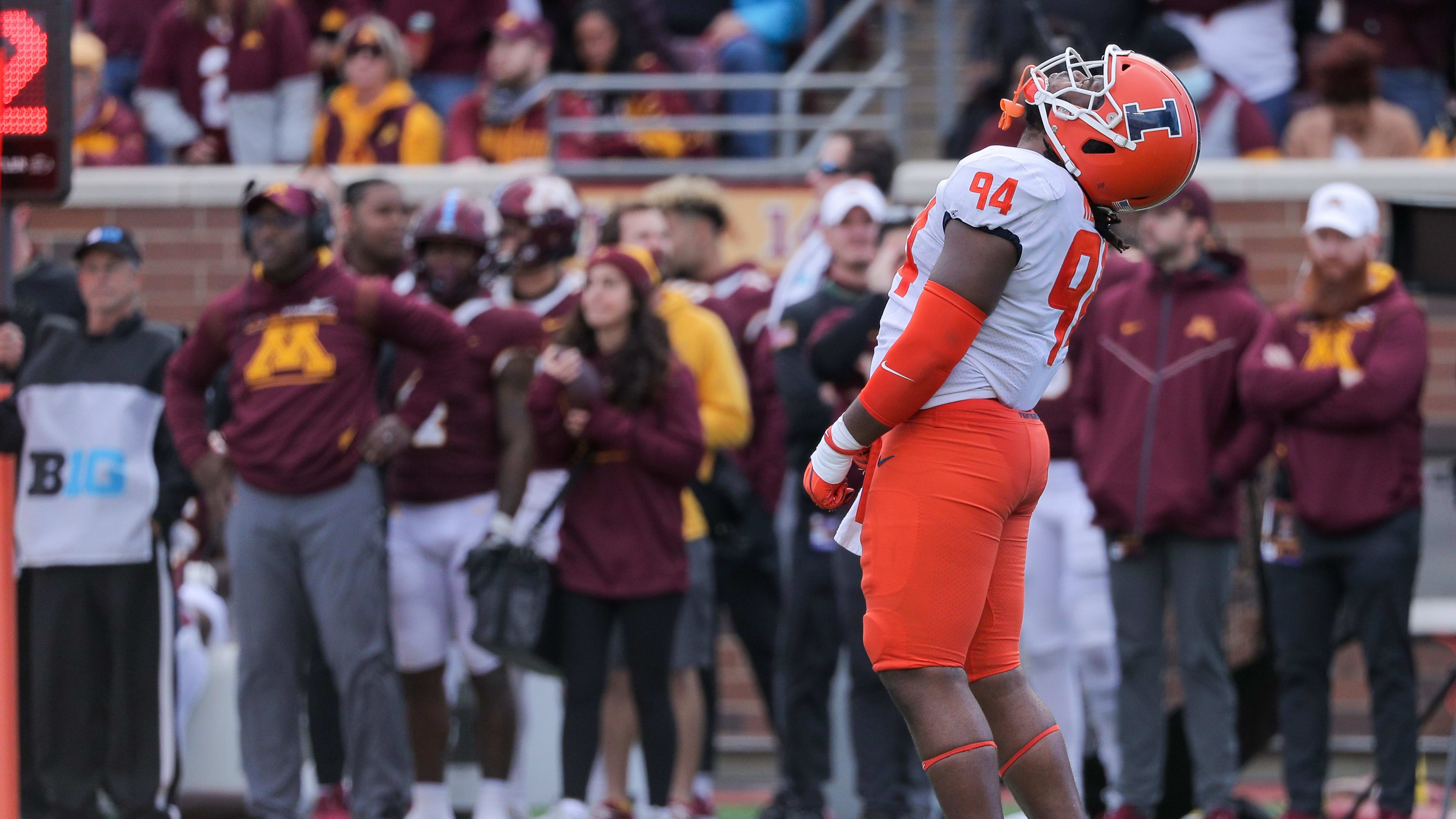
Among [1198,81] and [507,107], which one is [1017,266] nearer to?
[1198,81]

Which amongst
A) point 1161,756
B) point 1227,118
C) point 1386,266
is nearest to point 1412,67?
point 1227,118

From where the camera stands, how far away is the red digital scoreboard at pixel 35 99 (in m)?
5.86

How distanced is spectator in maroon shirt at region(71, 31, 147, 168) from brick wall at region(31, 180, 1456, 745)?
1.89 ft

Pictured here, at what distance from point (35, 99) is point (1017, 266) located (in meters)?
3.33

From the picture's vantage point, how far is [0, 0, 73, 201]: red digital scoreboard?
19.2 ft

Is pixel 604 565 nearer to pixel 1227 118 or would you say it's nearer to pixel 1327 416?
pixel 1327 416

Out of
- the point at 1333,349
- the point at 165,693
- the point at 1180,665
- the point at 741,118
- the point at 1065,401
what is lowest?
the point at 165,693

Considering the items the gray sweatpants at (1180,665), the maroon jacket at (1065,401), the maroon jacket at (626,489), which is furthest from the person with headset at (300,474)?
the gray sweatpants at (1180,665)

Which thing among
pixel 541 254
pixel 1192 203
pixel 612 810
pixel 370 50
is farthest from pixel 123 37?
pixel 1192 203

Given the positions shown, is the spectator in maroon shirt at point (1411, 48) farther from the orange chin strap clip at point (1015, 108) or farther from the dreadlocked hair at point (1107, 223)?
the orange chin strap clip at point (1015, 108)

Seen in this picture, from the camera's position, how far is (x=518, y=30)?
33.5 ft

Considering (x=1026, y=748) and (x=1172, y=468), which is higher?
(x=1172, y=468)

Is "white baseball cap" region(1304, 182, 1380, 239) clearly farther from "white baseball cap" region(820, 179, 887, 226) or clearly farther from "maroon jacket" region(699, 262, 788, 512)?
"maroon jacket" region(699, 262, 788, 512)

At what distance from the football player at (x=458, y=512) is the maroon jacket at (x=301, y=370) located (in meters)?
0.25
